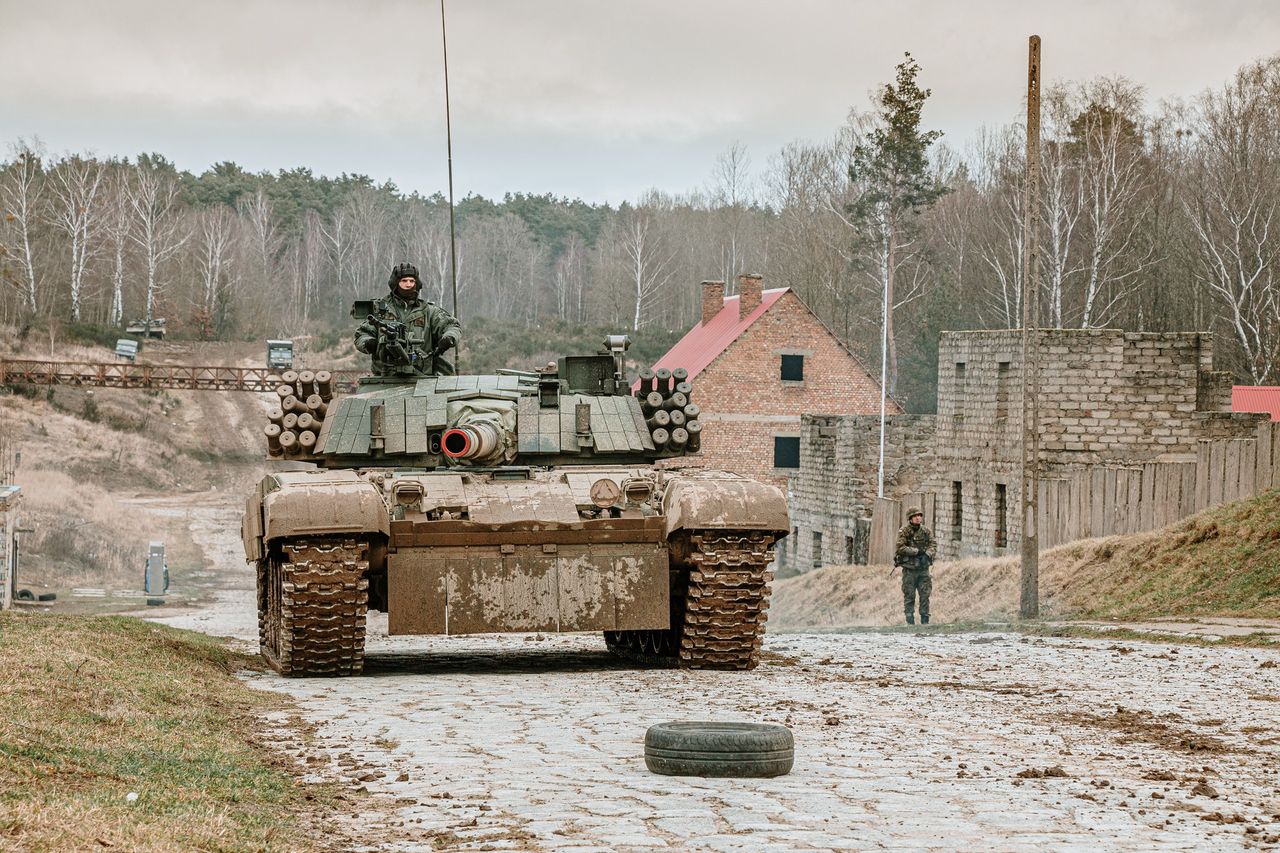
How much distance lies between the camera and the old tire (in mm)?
8664

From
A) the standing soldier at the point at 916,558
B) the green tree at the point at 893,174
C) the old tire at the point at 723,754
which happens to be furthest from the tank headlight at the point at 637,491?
the green tree at the point at 893,174

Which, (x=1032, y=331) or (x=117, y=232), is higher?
(x=117, y=232)

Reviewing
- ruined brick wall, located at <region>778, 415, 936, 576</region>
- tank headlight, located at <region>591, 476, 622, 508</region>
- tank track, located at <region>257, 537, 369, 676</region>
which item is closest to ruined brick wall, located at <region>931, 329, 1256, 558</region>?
ruined brick wall, located at <region>778, 415, 936, 576</region>

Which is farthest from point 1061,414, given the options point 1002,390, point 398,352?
point 398,352

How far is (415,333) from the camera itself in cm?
1733

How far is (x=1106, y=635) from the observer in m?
19.0

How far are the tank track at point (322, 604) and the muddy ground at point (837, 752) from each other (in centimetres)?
29

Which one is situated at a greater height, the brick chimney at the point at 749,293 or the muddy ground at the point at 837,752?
the brick chimney at the point at 749,293

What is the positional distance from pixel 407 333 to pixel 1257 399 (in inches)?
1245

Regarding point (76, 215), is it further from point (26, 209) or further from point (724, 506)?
point (724, 506)

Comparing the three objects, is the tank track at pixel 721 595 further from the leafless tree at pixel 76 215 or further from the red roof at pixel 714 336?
the leafless tree at pixel 76 215

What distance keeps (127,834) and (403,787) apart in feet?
7.26

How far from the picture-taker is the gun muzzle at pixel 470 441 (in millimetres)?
15156

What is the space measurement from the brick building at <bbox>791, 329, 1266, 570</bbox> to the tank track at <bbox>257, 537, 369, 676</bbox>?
19.4 metres
